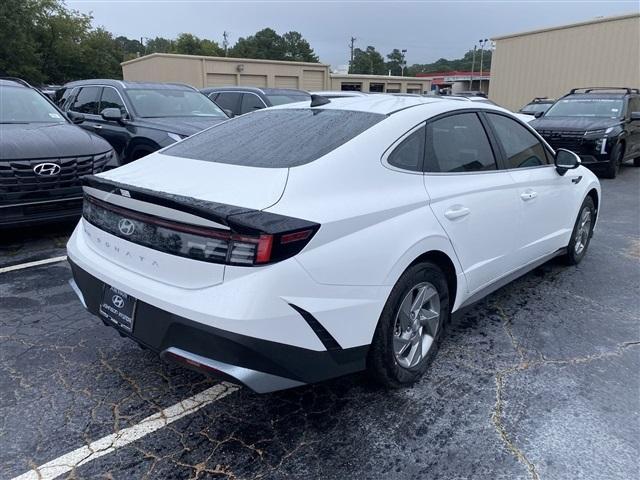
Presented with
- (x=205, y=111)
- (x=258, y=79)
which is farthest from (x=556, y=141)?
(x=258, y=79)

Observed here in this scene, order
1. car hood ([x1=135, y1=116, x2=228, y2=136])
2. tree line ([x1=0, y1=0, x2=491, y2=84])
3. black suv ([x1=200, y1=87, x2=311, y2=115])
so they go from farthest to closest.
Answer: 1. tree line ([x1=0, y1=0, x2=491, y2=84])
2. black suv ([x1=200, y1=87, x2=311, y2=115])
3. car hood ([x1=135, y1=116, x2=228, y2=136])

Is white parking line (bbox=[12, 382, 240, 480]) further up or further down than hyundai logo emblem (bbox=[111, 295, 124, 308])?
further down

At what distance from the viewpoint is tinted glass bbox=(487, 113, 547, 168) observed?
362cm

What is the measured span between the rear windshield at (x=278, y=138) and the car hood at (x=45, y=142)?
242 cm

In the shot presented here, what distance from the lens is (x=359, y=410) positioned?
2.70 meters

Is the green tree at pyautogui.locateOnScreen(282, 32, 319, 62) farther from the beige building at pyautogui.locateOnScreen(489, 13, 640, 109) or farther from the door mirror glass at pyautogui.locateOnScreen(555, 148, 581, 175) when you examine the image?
the door mirror glass at pyautogui.locateOnScreen(555, 148, 581, 175)

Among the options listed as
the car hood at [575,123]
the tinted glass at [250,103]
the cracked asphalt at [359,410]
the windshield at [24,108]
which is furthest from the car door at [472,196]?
the car hood at [575,123]

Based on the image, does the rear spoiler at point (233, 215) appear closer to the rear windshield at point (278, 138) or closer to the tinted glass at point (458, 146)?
the rear windshield at point (278, 138)

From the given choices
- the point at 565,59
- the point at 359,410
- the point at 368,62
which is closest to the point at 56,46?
the point at 565,59

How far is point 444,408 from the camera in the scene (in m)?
2.71

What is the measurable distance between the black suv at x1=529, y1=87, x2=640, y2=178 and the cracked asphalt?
708 centimetres

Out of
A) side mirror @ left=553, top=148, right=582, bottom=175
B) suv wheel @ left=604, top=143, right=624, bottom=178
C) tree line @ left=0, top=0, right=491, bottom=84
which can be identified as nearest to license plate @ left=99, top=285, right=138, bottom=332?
side mirror @ left=553, top=148, right=582, bottom=175

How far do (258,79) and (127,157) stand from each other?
23.9 m

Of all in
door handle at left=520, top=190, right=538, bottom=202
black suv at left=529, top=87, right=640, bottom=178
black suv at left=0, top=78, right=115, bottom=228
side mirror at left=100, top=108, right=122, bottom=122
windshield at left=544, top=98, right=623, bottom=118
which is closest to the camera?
door handle at left=520, top=190, right=538, bottom=202
